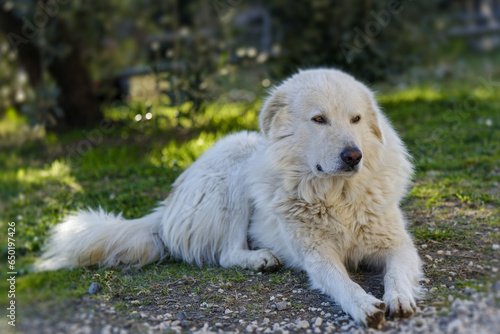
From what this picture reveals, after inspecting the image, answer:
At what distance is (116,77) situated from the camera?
9.77 meters

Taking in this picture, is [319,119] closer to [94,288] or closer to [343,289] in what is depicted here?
[343,289]

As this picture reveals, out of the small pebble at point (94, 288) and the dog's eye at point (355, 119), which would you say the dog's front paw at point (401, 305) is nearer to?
the dog's eye at point (355, 119)

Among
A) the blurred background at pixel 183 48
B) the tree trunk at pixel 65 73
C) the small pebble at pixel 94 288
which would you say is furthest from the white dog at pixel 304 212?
the tree trunk at pixel 65 73

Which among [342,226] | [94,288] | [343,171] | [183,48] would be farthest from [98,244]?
[183,48]

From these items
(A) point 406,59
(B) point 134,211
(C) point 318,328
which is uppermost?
(A) point 406,59

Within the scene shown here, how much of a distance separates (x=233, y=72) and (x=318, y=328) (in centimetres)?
520

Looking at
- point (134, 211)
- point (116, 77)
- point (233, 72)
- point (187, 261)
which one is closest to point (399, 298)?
point (187, 261)

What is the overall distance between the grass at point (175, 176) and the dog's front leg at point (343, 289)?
0.68 feet

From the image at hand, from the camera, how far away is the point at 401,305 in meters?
2.98

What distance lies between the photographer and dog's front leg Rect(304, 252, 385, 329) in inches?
115

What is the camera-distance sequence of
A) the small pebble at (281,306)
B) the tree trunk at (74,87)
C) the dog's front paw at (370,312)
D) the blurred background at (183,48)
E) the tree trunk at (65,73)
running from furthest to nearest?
the tree trunk at (74,87), the tree trunk at (65,73), the blurred background at (183,48), the small pebble at (281,306), the dog's front paw at (370,312)

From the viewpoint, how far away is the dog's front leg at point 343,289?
9.57ft

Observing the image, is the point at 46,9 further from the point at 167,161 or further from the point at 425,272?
the point at 425,272

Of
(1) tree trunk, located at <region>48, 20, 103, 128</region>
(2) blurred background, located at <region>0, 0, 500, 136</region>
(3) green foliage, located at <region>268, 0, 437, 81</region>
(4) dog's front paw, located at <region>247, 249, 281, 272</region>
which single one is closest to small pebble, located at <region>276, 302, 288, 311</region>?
(4) dog's front paw, located at <region>247, 249, 281, 272</region>
